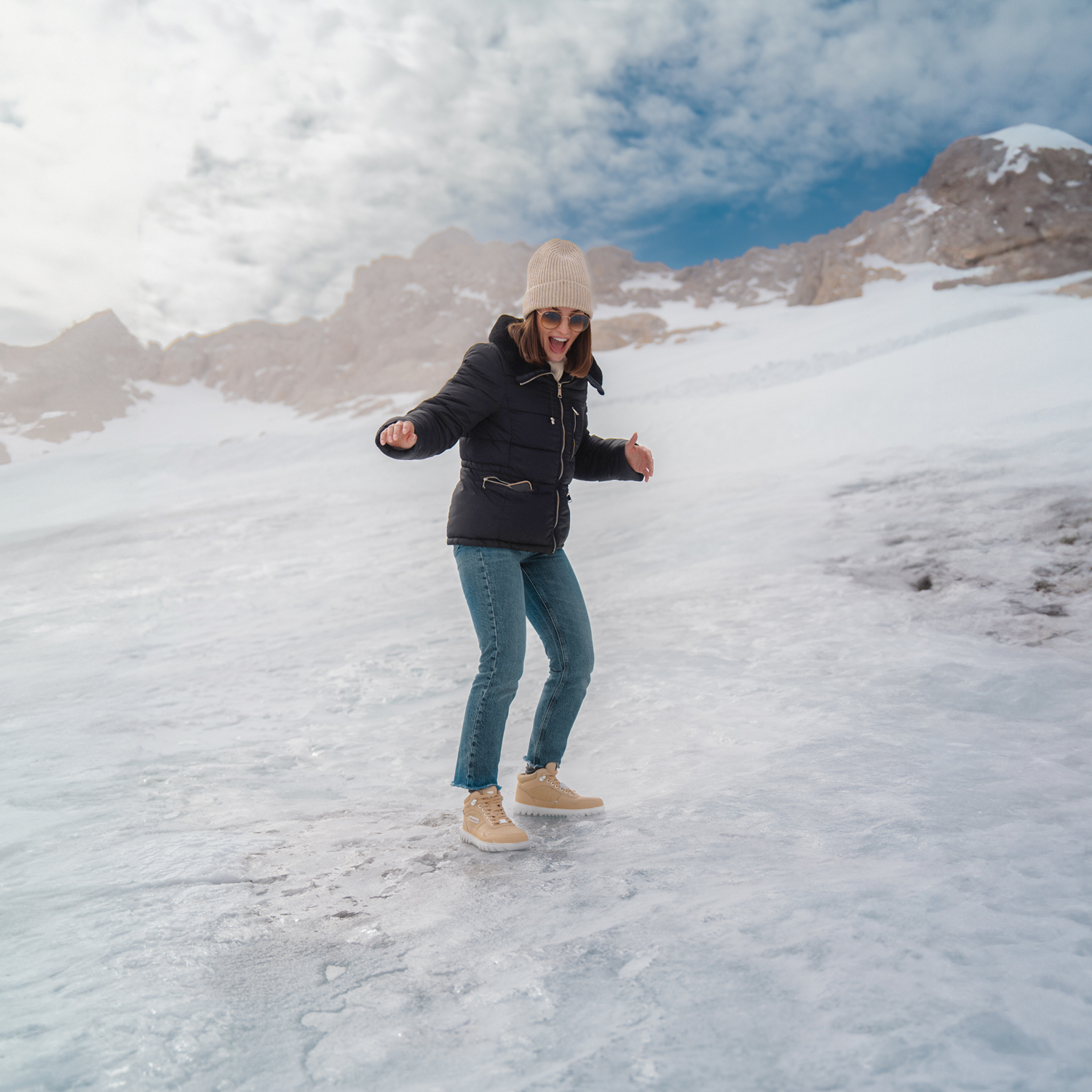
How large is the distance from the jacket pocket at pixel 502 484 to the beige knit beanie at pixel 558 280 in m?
0.58

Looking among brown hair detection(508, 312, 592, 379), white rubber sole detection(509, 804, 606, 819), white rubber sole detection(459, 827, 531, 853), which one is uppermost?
brown hair detection(508, 312, 592, 379)

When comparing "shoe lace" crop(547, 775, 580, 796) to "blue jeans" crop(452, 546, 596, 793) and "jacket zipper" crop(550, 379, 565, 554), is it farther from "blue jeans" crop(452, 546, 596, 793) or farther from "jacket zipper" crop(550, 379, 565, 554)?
"jacket zipper" crop(550, 379, 565, 554)

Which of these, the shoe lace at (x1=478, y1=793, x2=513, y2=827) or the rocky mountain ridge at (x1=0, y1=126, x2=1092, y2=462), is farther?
the rocky mountain ridge at (x1=0, y1=126, x2=1092, y2=462)

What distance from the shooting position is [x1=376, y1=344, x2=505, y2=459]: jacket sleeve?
2.33 metres

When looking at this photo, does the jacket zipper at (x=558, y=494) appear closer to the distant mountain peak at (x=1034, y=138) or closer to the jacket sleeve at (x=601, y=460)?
the jacket sleeve at (x=601, y=460)

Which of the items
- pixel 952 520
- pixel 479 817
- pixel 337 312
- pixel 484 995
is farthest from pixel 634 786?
pixel 337 312

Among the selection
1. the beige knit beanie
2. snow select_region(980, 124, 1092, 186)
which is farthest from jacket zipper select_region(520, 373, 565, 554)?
snow select_region(980, 124, 1092, 186)

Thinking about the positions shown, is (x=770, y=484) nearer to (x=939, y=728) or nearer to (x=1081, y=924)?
(x=939, y=728)

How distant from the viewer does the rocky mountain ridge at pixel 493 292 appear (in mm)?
51375

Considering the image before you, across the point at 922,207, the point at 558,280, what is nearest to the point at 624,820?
the point at 558,280

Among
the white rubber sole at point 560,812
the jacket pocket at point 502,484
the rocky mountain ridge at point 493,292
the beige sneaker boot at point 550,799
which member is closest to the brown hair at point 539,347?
the jacket pocket at point 502,484

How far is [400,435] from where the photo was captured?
7.43 feet

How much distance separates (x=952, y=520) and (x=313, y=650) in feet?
17.6

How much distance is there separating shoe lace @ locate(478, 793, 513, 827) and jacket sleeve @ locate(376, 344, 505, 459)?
1151mm
